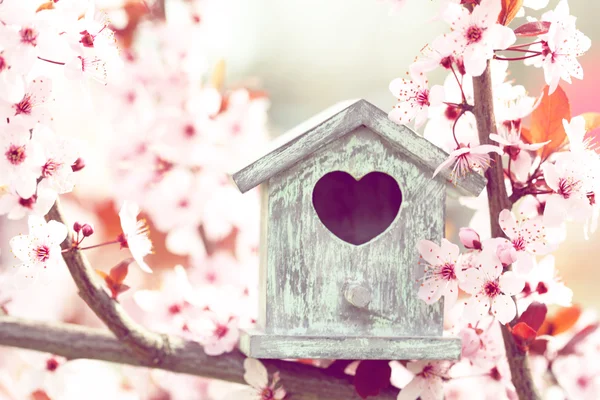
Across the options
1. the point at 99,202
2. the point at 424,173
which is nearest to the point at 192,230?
the point at 99,202

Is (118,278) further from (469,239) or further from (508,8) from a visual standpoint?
(508,8)

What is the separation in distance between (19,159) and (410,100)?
0.49 meters

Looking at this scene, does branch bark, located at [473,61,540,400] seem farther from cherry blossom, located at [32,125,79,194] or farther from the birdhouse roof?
cherry blossom, located at [32,125,79,194]

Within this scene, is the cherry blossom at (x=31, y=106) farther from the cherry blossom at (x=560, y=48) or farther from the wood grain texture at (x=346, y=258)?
the cherry blossom at (x=560, y=48)

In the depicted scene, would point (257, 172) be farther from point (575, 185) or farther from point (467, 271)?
point (575, 185)

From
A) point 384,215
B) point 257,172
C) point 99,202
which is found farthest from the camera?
point 99,202

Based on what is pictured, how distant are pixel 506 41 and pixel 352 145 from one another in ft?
0.83

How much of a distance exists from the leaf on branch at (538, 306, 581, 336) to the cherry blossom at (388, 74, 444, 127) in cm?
45

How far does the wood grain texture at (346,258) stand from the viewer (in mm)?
1045

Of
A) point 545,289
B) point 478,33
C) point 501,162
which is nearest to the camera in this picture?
point 478,33

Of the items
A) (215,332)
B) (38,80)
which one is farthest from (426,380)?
(38,80)

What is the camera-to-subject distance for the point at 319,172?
3.47ft

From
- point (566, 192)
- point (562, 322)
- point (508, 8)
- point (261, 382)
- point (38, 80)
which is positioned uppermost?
point (508, 8)

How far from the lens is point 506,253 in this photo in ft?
3.14
